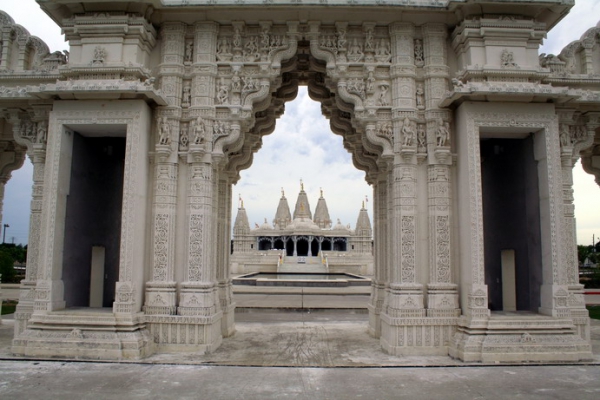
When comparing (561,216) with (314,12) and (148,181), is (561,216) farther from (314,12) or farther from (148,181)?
(148,181)

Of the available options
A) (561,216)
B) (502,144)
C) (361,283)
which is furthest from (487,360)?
(361,283)

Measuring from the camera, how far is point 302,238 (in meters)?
52.8

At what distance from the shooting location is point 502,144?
11.6 metres

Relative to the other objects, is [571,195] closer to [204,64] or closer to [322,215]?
[204,64]

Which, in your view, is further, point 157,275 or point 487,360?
point 157,275

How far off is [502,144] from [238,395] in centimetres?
867

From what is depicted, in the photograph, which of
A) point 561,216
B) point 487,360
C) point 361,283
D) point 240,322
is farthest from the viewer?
point 361,283

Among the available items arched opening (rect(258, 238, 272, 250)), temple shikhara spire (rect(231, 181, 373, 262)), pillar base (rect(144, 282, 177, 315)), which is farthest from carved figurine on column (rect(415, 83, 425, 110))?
arched opening (rect(258, 238, 272, 250))

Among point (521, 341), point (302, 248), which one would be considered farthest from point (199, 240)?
point (302, 248)

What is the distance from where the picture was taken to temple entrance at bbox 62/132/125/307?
34.1 ft

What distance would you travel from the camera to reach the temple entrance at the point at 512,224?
33.1 feet

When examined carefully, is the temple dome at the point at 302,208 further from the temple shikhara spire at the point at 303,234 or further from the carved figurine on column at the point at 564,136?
the carved figurine on column at the point at 564,136

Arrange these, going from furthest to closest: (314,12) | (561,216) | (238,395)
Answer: (314,12) < (561,216) < (238,395)

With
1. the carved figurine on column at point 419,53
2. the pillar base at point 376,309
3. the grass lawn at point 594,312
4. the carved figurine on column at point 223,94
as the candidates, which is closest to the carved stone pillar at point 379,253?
the pillar base at point 376,309
